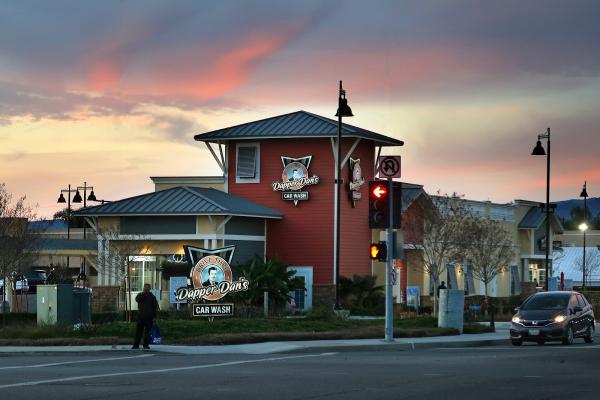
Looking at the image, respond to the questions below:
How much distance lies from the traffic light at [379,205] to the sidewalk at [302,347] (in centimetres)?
334

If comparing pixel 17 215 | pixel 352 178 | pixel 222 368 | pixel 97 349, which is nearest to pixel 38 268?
pixel 17 215

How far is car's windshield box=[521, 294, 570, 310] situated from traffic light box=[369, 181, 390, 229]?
18.5 ft

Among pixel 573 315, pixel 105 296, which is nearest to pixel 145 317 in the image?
pixel 573 315

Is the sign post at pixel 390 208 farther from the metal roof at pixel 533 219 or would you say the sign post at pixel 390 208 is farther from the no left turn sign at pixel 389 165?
the metal roof at pixel 533 219

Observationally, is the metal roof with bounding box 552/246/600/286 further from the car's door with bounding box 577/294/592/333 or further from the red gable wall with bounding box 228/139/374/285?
the car's door with bounding box 577/294/592/333

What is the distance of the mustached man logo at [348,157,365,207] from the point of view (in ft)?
188

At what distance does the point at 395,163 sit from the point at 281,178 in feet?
84.6

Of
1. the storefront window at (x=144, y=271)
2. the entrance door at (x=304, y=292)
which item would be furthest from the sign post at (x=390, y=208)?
the storefront window at (x=144, y=271)

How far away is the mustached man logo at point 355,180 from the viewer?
188 feet

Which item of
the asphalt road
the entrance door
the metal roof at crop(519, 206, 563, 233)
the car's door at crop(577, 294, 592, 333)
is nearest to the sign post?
the asphalt road

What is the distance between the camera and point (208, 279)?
143ft

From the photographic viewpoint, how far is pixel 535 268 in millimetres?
83500

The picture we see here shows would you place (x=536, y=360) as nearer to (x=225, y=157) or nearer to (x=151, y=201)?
(x=151, y=201)

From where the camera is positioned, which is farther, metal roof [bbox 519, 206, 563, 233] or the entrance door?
metal roof [bbox 519, 206, 563, 233]
